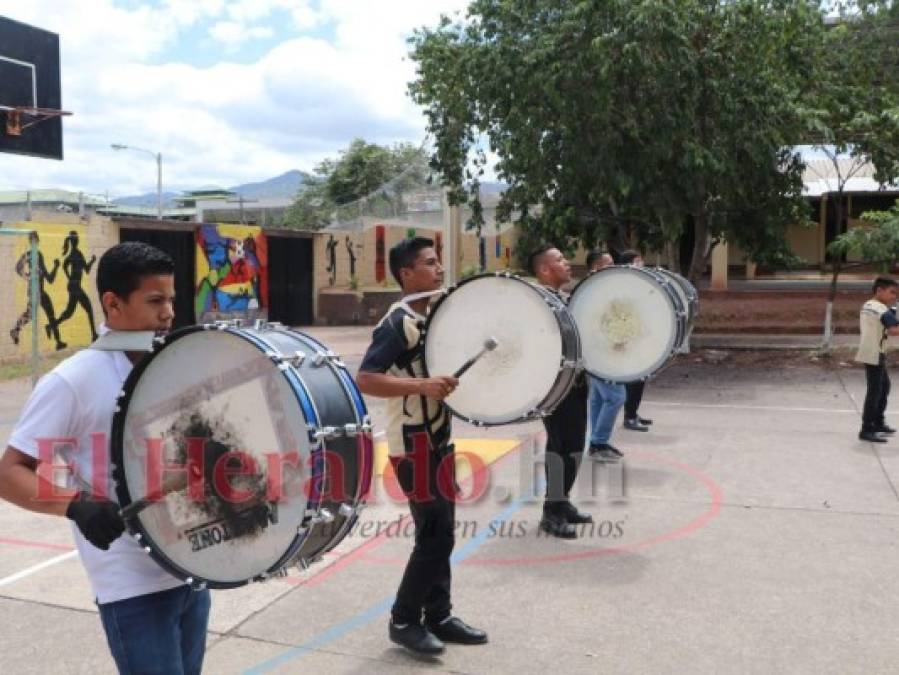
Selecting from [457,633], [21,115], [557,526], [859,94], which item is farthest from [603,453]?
[21,115]

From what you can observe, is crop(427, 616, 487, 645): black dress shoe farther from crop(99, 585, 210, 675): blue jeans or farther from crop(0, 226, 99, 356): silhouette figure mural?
crop(0, 226, 99, 356): silhouette figure mural

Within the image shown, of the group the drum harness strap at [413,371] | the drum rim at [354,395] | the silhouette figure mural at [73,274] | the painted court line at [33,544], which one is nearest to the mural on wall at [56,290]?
the silhouette figure mural at [73,274]

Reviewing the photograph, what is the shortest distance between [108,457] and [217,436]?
1.00 feet

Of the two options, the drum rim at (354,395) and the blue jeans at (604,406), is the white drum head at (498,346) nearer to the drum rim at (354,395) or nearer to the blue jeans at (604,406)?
the drum rim at (354,395)

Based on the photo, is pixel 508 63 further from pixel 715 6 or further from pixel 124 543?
pixel 124 543

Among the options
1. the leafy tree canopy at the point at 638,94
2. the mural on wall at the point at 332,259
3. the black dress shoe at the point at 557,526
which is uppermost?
the leafy tree canopy at the point at 638,94

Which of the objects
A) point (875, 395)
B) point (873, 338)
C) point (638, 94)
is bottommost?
point (875, 395)

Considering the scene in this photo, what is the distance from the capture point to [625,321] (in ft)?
22.6

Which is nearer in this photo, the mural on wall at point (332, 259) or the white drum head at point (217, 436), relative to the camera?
the white drum head at point (217, 436)

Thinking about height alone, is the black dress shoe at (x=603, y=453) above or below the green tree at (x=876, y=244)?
below

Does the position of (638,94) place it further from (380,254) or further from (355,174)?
(355,174)

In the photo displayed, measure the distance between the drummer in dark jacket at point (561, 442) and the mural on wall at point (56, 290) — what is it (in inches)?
453

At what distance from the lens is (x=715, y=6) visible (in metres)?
13.0

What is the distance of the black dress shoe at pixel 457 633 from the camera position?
4180 mm
